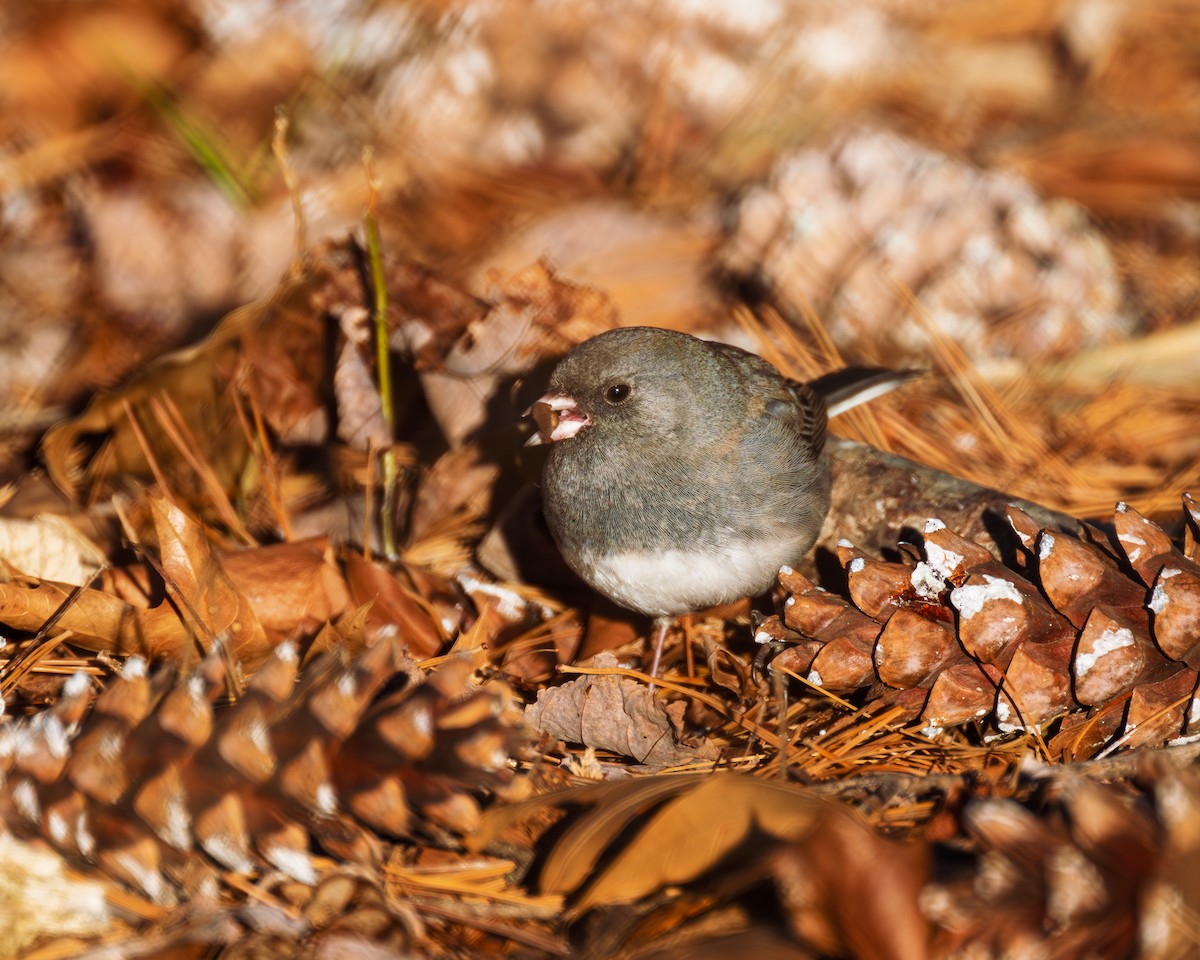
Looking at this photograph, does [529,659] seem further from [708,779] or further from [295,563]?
[708,779]

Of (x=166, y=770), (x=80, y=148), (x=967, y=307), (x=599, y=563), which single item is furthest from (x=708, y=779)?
(x=80, y=148)

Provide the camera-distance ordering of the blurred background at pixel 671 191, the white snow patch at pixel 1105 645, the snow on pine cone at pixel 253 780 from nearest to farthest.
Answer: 1. the snow on pine cone at pixel 253 780
2. the white snow patch at pixel 1105 645
3. the blurred background at pixel 671 191

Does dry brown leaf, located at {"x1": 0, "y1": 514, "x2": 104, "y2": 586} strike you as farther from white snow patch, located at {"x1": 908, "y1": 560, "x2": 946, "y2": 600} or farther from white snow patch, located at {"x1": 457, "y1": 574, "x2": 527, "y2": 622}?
white snow patch, located at {"x1": 908, "y1": 560, "x2": 946, "y2": 600}

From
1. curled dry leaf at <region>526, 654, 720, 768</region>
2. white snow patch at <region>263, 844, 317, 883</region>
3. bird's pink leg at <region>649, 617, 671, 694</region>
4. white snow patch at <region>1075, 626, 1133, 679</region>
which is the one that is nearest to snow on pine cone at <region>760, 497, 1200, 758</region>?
white snow patch at <region>1075, 626, 1133, 679</region>

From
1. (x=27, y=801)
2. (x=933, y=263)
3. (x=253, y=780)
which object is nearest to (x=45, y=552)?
(x=27, y=801)

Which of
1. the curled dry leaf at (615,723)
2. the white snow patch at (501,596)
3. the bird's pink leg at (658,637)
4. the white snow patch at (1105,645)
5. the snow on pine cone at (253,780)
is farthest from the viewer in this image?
the white snow patch at (501,596)

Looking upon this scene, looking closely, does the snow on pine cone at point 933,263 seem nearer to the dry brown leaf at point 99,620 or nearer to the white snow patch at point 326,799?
the dry brown leaf at point 99,620

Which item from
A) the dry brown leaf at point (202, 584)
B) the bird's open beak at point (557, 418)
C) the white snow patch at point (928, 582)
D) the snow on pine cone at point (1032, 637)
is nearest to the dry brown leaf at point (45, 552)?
the dry brown leaf at point (202, 584)
